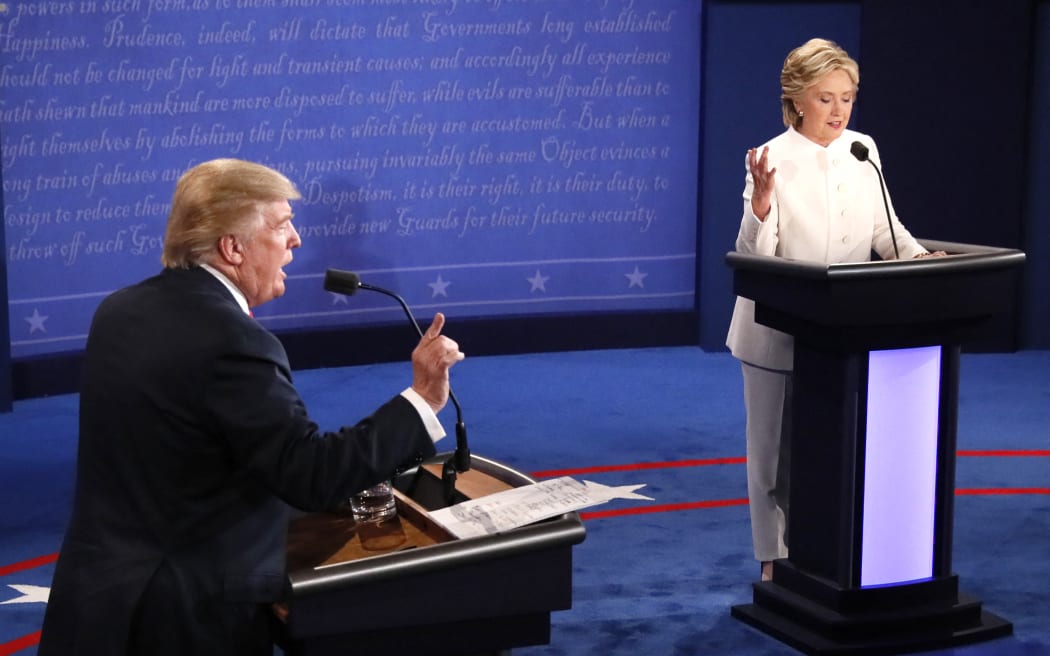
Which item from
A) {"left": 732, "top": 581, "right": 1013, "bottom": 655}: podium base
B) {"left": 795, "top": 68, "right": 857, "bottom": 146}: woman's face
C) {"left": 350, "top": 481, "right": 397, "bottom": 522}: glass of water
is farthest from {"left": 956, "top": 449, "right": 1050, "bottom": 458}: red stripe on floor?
{"left": 350, "top": 481, "right": 397, "bottom": 522}: glass of water

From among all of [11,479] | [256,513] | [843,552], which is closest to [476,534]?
[256,513]

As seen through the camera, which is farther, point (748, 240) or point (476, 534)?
point (748, 240)

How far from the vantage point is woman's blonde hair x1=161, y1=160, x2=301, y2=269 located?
232cm

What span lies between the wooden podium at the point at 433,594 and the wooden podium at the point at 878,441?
1546mm

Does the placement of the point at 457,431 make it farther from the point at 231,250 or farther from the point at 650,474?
the point at 650,474

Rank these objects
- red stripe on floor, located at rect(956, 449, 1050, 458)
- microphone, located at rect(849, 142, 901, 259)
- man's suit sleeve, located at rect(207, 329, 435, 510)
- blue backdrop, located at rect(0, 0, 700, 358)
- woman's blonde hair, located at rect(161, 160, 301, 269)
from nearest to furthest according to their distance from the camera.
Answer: man's suit sleeve, located at rect(207, 329, 435, 510) → woman's blonde hair, located at rect(161, 160, 301, 269) → microphone, located at rect(849, 142, 901, 259) → red stripe on floor, located at rect(956, 449, 1050, 458) → blue backdrop, located at rect(0, 0, 700, 358)

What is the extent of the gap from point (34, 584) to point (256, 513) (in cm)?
263

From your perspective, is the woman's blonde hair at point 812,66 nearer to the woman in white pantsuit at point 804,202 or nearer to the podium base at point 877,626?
the woman in white pantsuit at point 804,202

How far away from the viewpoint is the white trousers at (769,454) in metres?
4.19

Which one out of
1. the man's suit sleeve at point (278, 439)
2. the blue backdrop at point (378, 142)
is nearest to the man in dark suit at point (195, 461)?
the man's suit sleeve at point (278, 439)

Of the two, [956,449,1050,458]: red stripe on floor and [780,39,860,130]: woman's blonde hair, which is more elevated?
[780,39,860,130]: woman's blonde hair

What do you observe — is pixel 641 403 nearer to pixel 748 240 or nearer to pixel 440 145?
pixel 440 145

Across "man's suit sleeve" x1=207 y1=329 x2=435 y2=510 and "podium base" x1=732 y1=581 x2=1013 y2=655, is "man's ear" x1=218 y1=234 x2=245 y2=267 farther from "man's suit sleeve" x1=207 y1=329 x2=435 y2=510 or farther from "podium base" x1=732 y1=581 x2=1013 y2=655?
"podium base" x1=732 y1=581 x2=1013 y2=655

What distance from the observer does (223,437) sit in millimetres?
2238
